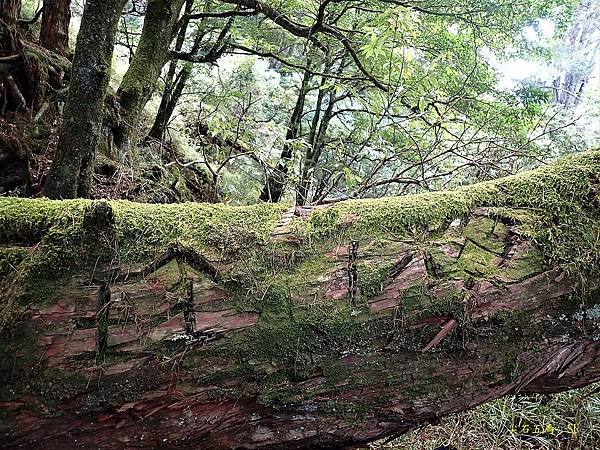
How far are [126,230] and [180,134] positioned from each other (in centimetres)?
474

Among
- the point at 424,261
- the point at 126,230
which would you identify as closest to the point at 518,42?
the point at 424,261

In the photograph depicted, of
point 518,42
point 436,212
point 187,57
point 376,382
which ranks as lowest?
point 376,382

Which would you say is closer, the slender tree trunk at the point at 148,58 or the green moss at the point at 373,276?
the green moss at the point at 373,276

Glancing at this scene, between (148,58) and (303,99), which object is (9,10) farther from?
(303,99)

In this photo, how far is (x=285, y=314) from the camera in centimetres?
138

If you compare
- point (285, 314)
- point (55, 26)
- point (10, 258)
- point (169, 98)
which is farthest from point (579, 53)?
point (10, 258)

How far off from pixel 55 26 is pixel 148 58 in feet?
4.20

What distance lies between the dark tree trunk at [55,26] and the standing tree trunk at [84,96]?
2.11 m

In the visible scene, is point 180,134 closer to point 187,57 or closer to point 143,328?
point 187,57

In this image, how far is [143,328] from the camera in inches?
51.1

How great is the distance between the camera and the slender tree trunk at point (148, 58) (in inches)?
133

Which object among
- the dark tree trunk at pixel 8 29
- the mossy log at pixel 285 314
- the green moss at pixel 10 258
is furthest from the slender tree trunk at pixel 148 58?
the green moss at pixel 10 258

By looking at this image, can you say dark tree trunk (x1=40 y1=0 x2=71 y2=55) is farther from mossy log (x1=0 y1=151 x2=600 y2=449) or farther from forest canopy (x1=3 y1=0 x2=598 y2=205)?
mossy log (x1=0 y1=151 x2=600 y2=449)

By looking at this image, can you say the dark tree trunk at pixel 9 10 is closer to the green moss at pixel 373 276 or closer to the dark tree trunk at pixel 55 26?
the dark tree trunk at pixel 55 26
